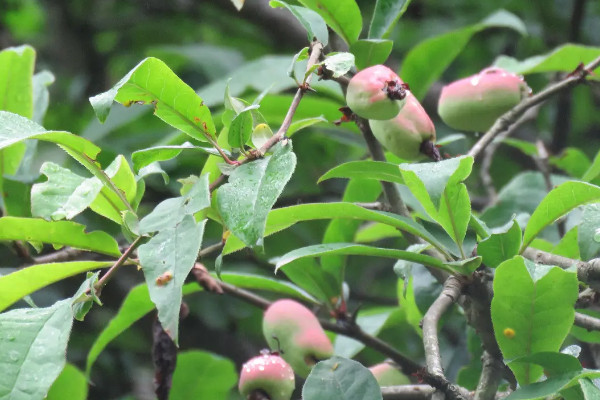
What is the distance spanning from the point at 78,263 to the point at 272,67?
82 cm

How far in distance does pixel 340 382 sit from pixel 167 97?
30 centimetres

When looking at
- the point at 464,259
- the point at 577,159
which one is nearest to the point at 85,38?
the point at 577,159

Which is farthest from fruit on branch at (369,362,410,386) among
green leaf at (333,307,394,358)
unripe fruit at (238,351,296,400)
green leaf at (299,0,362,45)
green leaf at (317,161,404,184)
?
green leaf at (299,0,362,45)

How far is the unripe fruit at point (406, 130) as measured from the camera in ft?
2.74

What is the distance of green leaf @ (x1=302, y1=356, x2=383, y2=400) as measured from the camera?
706mm

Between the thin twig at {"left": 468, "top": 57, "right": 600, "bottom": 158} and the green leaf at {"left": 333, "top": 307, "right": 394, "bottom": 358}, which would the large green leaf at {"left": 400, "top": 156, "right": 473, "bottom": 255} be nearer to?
the thin twig at {"left": 468, "top": 57, "right": 600, "bottom": 158}

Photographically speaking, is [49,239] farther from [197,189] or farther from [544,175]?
[544,175]

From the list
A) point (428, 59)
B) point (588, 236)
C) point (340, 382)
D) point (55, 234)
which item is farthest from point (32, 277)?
point (428, 59)

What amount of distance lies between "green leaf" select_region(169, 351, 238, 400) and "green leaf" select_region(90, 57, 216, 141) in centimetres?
55

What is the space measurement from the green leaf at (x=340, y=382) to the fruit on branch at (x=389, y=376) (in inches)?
11.2

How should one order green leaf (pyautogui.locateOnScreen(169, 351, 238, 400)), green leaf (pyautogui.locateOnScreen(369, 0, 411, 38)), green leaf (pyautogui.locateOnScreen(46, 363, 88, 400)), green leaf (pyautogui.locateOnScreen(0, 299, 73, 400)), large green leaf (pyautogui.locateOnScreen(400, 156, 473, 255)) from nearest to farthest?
green leaf (pyautogui.locateOnScreen(0, 299, 73, 400))
large green leaf (pyautogui.locateOnScreen(400, 156, 473, 255))
green leaf (pyautogui.locateOnScreen(369, 0, 411, 38))
green leaf (pyautogui.locateOnScreen(46, 363, 88, 400))
green leaf (pyautogui.locateOnScreen(169, 351, 238, 400))

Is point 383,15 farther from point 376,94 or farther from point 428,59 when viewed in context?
point 428,59

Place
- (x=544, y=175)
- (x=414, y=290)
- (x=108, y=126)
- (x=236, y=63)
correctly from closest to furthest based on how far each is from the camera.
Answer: (x=414, y=290), (x=544, y=175), (x=108, y=126), (x=236, y=63)

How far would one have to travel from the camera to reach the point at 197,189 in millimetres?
652
